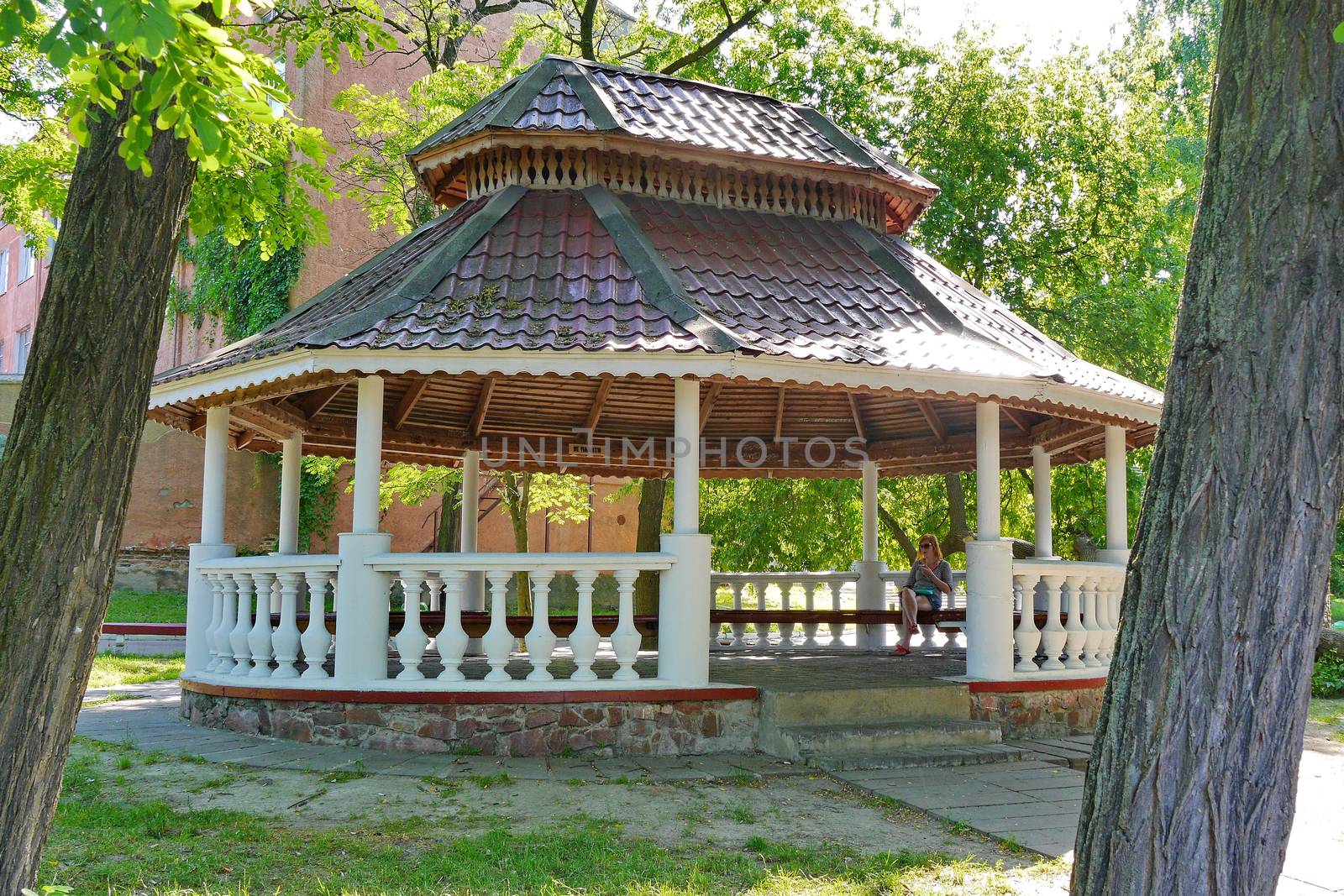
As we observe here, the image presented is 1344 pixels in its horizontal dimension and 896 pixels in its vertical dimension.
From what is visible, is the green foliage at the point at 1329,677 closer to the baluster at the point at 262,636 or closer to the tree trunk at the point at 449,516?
the baluster at the point at 262,636

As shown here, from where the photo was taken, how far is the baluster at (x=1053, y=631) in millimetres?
8648

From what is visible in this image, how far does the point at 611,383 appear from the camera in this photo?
10820 millimetres

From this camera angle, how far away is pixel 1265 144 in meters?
3.33

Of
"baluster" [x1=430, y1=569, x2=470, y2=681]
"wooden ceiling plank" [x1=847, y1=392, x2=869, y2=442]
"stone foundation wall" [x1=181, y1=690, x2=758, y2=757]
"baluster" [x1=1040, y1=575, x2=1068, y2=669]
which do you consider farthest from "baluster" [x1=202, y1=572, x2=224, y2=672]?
"baluster" [x1=1040, y1=575, x2=1068, y2=669]

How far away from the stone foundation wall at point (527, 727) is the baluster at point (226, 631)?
874mm

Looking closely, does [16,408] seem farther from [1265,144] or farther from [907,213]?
[907,213]

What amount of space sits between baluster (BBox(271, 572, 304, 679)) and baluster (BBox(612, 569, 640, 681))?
2273mm

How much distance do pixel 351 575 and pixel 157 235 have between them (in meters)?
4.15

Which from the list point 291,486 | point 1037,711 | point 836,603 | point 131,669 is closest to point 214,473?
point 291,486

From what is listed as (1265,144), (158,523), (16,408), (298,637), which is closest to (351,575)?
(298,637)

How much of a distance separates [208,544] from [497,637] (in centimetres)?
288

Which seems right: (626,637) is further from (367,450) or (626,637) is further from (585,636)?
(367,450)

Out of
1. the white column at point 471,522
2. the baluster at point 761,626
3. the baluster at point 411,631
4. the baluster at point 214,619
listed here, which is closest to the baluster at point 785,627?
the baluster at point 761,626

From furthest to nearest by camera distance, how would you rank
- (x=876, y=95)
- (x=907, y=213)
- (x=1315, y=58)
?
(x=876, y=95) → (x=907, y=213) → (x=1315, y=58)
